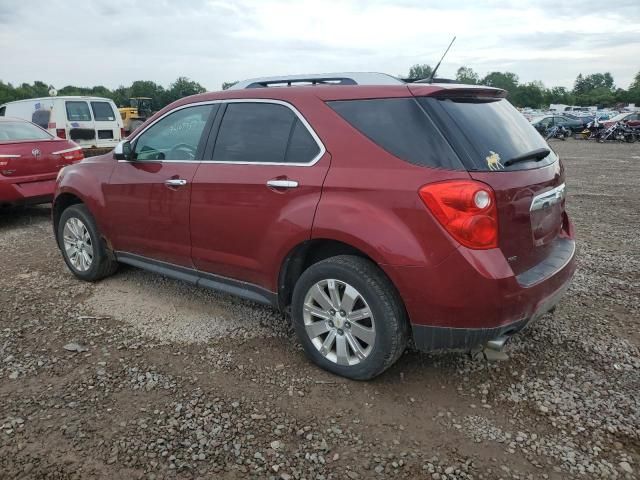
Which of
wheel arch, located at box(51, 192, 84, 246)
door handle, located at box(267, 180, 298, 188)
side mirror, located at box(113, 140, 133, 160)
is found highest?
side mirror, located at box(113, 140, 133, 160)

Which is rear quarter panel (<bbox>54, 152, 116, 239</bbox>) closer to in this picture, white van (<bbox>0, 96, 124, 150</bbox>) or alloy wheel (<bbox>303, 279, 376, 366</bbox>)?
alloy wheel (<bbox>303, 279, 376, 366</bbox>)

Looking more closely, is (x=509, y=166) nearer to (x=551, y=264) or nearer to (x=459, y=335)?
(x=551, y=264)

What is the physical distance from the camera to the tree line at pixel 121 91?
189 ft

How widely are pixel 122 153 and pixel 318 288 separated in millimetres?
2197

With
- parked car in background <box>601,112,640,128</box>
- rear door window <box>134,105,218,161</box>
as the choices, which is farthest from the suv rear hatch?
parked car in background <box>601,112,640,128</box>

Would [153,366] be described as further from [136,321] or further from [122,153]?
[122,153]

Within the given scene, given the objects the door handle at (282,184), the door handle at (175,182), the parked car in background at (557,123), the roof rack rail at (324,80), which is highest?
the roof rack rail at (324,80)

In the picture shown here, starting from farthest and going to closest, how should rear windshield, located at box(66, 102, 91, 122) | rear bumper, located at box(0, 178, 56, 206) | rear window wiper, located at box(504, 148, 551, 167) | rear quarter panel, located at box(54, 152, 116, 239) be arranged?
rear windshield, located at box(66, 102, 91, 122) → rear bumper, located at box(0, 178, 56, 206) → rear quarter panel, located at box(54, 152, 116, 239) → rear window wiper, located at box(504, 148, 551, 167)

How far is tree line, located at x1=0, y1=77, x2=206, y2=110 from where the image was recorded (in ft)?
A: 189

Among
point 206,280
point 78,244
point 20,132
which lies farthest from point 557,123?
point 206,280

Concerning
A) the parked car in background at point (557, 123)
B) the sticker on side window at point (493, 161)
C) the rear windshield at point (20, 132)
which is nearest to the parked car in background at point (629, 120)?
the parked car in background at point (557, 123)

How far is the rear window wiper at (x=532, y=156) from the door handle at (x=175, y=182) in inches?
Answer: 87.0

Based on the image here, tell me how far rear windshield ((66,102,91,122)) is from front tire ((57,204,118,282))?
29.5 feet

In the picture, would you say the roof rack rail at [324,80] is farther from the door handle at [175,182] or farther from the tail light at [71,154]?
the tail light at [71,154]
